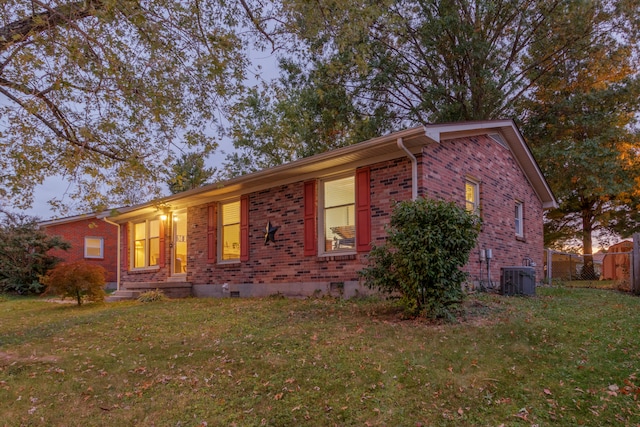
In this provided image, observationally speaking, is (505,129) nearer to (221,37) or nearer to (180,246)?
(221,37)

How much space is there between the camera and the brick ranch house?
8.38 meters

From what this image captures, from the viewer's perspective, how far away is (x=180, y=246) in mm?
14344

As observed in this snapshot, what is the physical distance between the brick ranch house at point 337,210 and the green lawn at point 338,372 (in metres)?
2.29

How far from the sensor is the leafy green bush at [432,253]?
19.2ft

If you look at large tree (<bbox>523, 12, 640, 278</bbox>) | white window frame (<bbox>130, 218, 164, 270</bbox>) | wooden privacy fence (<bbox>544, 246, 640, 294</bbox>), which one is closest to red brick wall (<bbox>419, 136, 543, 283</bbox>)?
wooden privacy fence (<bbox>544, 246, 640, 294</bbox>)

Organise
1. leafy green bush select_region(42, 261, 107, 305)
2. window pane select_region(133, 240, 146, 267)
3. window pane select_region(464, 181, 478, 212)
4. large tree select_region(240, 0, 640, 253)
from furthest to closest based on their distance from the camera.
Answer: window pane select_region(133, 240, 146, 267) → large tree select_region(240, 0, 640, 253) → leafy green bush select_region(42, 261, 107, 305) → window pane select_region(464, 181, 478, 212)

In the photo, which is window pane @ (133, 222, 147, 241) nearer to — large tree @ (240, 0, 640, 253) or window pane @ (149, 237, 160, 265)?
window pane @ (149, 237, 160, 265)

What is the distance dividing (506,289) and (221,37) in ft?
25.0

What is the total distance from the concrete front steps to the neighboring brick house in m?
9.04

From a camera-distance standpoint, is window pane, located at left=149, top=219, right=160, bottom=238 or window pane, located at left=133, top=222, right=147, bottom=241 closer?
window pane, located at left=149, top=219, right=160, bottom=238

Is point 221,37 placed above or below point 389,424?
above

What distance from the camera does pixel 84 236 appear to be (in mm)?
21328

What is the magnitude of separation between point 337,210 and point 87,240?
1704 centimetres

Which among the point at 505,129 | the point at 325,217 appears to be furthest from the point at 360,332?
the point at 505,129
